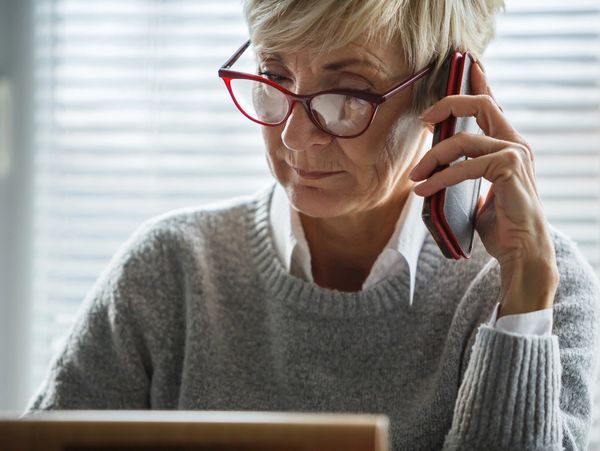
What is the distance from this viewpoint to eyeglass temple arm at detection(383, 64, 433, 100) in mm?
1047

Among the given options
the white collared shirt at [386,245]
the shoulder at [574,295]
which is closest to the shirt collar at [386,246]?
the white collared shirt at [386,245]

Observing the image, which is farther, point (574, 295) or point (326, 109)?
point (574, 295)

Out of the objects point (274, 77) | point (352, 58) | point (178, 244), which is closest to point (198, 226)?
point (178, 244)

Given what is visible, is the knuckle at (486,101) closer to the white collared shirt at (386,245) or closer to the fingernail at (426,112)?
the fingernail at (426,112)

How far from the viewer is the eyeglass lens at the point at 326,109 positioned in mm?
1043

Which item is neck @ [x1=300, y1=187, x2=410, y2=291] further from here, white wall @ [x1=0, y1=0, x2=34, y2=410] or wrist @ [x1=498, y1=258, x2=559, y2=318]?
white wall @ [x1=0, y1=0, x2=34, y2=410]

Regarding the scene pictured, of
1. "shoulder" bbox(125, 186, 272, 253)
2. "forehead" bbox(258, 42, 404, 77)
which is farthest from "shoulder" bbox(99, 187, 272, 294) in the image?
"forehead" bbox(258, 42, 404, 77)

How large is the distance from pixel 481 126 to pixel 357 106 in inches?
7.8

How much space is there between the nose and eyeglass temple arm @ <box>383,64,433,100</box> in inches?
4.2

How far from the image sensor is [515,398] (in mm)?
1011

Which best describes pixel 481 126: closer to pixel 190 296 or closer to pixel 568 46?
pixel 190 296

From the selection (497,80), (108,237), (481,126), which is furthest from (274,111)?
(108,237)

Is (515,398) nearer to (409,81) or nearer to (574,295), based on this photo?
(574,295)

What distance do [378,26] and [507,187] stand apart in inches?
11.4
